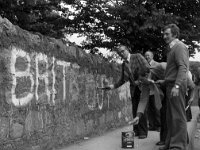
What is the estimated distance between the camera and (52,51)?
20.6 feet

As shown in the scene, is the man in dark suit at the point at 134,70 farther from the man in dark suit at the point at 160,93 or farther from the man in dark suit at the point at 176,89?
the man in dark suit at the point at 176,89

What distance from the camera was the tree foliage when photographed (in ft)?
58.0

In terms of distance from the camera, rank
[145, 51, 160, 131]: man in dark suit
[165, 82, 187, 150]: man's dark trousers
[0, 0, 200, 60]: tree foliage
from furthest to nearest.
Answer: [0, 0, 200, 60]: tree foliage, [145, 51, 160, 131]: man in dark suit, [165, 82, 187, 150]: man's dark trousers

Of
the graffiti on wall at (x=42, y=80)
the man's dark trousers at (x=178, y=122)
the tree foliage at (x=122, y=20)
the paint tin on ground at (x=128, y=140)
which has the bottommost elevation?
the paint tin on ground at (x=128, y=140)

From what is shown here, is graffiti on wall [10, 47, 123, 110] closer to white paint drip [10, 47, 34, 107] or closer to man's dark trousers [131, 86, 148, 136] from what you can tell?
white paint drip [10, 47, 34, 107]

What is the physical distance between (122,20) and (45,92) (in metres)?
13.3

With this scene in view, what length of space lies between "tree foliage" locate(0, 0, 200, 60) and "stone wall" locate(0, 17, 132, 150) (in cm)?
849

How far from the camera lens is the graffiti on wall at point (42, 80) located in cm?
513

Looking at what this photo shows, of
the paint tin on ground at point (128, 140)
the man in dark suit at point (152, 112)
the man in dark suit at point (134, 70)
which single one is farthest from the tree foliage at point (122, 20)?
the paint tin on ground at point (128, 140)

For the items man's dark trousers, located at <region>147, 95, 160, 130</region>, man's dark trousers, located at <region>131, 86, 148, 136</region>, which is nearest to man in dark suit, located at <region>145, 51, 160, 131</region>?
man's dark trousers, located at <region>147, 95, 160, 130</region>

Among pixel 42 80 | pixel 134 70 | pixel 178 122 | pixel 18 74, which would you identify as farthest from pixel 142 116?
pixel 18 74

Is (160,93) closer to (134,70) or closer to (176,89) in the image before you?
(134,70)

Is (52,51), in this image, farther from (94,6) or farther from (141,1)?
(94,6)

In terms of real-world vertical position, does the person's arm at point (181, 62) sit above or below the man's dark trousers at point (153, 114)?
above
